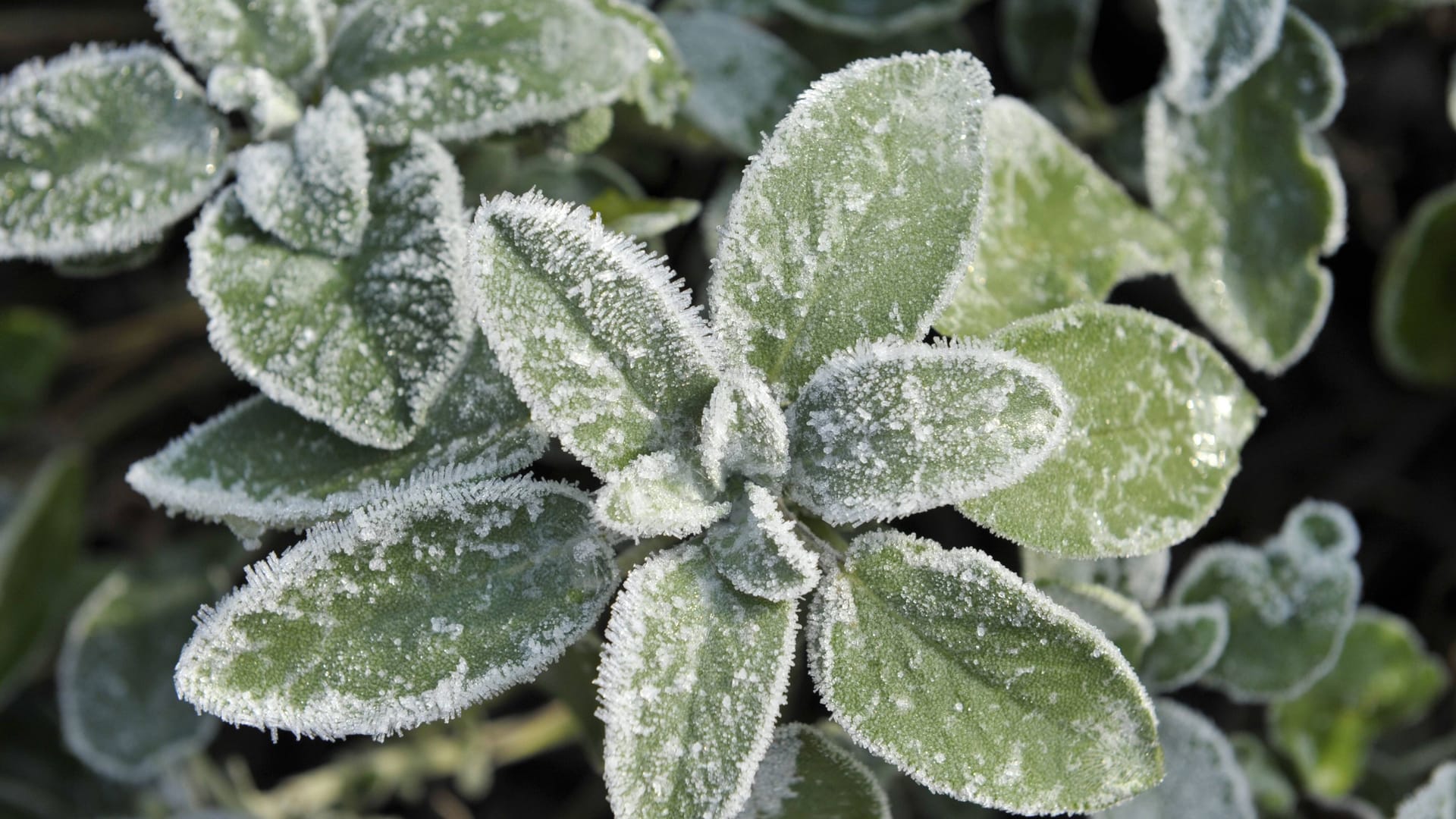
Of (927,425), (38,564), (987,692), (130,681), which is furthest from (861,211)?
(38,564)

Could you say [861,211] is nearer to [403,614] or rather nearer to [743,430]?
[743,430]

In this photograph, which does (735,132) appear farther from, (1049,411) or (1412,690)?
(1412,690)

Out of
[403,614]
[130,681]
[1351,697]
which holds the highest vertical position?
[403,614]

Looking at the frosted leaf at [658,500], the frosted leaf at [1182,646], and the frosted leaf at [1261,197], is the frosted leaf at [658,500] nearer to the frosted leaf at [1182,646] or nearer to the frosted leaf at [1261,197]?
the frosted leaf at [1182,646]

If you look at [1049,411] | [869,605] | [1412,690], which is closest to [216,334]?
[869,605]

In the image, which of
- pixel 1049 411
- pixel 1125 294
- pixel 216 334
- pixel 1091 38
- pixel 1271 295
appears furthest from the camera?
pixel 1091 38

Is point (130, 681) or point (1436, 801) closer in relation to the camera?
point (1436, 801)

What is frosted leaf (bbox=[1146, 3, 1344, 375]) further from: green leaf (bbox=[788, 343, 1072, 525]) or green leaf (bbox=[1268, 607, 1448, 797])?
green leaf (bbox=[788, 343, 1072, 525])

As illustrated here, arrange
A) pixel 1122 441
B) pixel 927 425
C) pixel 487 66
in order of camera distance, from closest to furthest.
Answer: pixel 927 425, pixel 1122 441, pixel 487 66
